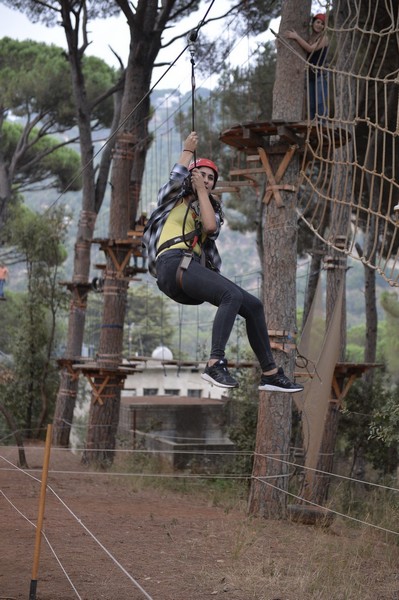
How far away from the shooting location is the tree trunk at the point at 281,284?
33.3 feet

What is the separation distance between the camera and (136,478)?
13.7 meters

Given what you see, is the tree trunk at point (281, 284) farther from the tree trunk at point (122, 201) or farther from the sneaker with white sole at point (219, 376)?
the tree trunk at point (122, 201)

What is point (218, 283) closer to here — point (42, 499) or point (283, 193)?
point (42, 499)

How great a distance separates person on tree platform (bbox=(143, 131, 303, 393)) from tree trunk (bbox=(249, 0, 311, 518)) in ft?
16.2

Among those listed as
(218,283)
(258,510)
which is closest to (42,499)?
(218,283)

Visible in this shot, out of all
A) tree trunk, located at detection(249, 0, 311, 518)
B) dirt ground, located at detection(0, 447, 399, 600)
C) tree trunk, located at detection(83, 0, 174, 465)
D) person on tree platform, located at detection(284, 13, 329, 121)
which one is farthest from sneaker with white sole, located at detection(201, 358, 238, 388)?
tree trunk, located at detection(83, 0, 174, 465)

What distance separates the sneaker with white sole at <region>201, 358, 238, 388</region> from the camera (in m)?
4.92

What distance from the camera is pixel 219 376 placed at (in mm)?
4969

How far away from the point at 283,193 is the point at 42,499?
18.1 ft

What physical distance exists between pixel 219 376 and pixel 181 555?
3.25 meters

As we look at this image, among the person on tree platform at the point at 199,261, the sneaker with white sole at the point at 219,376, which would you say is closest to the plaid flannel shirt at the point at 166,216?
the person on tree platform at the point at 199,261

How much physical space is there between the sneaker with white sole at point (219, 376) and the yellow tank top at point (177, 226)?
61 centimetres

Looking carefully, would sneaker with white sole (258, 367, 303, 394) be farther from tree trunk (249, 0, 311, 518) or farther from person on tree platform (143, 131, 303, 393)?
tree trunk (249, 0, 311, 518)

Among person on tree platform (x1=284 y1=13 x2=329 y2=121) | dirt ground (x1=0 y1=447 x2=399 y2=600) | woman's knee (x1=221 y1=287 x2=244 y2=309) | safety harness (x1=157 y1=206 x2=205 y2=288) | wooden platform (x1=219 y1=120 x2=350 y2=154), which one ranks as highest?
person on tree platform (x1=284 y1=13 x2=329 y2=121)
